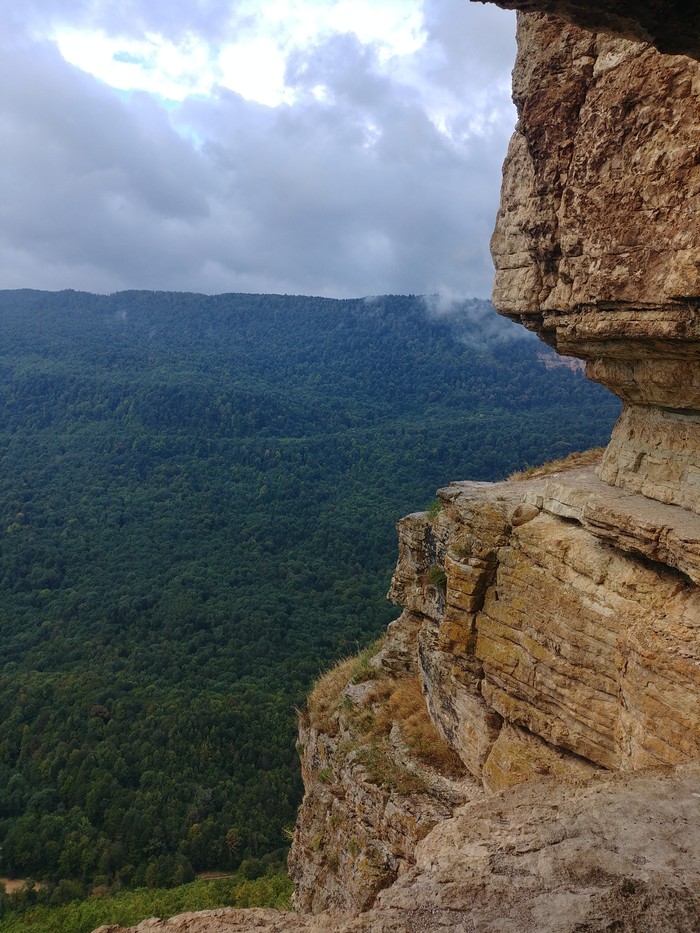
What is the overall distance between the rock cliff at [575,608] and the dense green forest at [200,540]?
24.4 metres

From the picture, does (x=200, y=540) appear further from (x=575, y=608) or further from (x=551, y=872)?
(x=551, y=872)

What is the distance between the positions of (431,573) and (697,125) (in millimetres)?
9034

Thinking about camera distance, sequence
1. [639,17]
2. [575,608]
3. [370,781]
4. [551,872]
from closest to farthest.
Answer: [639,17] < [551,872] < [575,608] < [370,781]

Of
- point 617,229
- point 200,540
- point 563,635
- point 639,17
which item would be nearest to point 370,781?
point 563,635

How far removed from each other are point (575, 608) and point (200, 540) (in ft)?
251

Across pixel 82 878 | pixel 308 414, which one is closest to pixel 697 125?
pixel 82 878

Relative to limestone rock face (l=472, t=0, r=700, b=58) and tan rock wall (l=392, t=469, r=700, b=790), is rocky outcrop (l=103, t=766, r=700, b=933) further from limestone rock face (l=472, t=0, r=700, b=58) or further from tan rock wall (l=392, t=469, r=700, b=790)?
limestone rock face (l=472, t=0, r=700, b=58)

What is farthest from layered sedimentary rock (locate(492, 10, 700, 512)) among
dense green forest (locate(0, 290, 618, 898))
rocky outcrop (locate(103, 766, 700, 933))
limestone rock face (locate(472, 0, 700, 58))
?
dense green forest (locate(0, 290, 618, 898))

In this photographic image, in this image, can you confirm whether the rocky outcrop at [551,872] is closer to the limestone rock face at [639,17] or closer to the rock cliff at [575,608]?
the rock cliff at [575,608]

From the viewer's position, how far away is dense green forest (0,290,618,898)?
35.5 meters

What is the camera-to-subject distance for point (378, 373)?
561 ft

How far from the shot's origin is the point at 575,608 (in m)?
8.65

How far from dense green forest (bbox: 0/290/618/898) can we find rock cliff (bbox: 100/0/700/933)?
24.4 metres

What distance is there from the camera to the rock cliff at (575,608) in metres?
4.69
